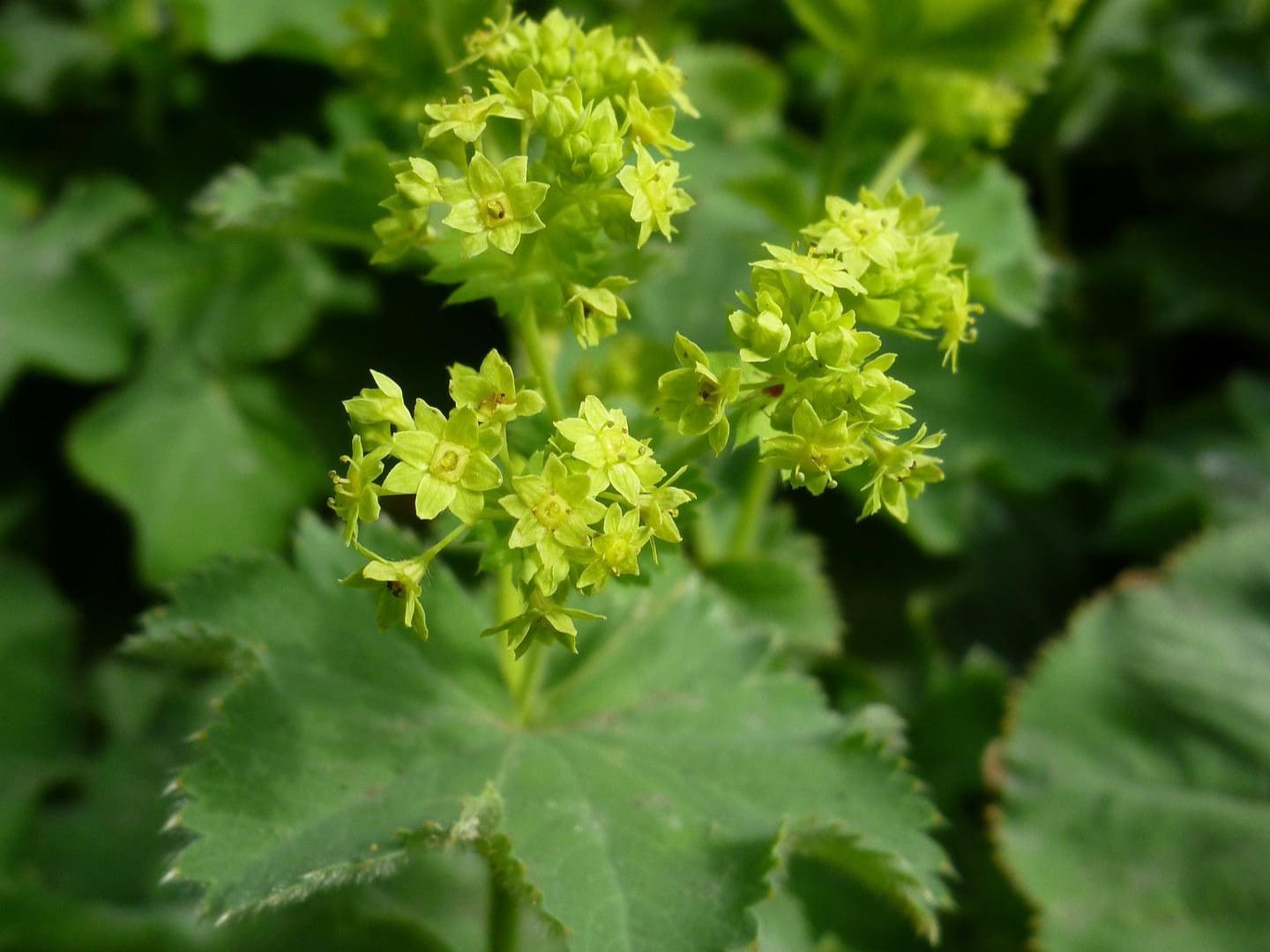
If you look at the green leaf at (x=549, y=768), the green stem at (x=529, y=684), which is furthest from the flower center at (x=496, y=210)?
the green stem at (x=529, y=684)

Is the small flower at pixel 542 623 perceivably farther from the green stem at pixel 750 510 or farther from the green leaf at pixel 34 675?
the green leaf at pixel 34 675

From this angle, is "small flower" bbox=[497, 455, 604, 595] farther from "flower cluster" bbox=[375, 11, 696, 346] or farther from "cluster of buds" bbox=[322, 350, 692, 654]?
"flower cluster" bbox=[375, 11, 696, 346]

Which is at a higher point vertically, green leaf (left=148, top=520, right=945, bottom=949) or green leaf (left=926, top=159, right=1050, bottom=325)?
green leaf (left=926, top=159, right=1050, bottom=325)

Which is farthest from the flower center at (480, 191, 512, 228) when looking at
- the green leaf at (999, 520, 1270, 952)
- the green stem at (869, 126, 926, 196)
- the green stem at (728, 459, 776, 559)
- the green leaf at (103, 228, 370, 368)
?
the green leaf at (999, 520, 1270, 952)

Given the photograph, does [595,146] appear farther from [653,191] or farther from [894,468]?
[894,468]

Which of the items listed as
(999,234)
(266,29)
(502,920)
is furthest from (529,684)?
(266,29)

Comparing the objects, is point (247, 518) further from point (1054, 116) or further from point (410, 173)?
point (1054, 116)
